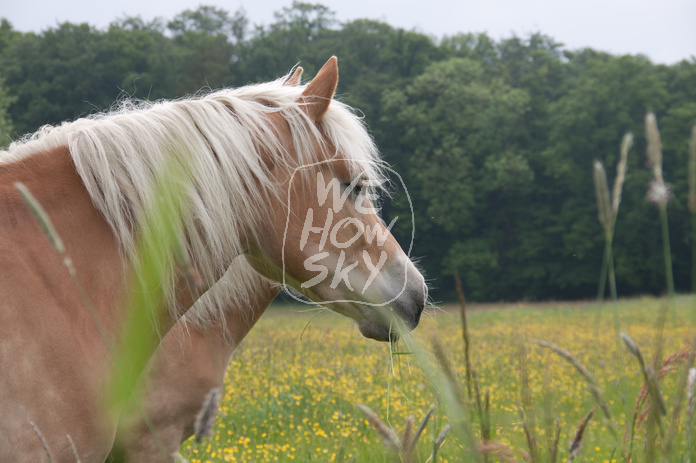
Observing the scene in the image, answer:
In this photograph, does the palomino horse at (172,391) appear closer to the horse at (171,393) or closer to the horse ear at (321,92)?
the horse at (171,393)

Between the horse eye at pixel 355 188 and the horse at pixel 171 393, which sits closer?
the horse eye at pixel 355 188

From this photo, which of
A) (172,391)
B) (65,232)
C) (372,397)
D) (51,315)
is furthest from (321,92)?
(372,397)

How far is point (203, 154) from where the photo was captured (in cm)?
242

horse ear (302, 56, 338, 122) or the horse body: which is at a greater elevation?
horse ear (302, 56, 338, 122)

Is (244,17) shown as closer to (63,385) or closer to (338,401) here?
(338,401)

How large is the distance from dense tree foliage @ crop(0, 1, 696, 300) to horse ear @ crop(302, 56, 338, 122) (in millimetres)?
32921

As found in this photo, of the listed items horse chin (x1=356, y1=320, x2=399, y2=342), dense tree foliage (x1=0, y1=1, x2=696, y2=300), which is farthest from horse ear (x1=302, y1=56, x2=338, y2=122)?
dense tree foliage (x1=0, y1=1, x2=696, y2=300)

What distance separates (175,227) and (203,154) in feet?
1.49

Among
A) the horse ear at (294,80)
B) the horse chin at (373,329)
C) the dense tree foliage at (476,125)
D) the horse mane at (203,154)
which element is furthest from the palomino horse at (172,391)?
the dense tree foliage at (476,125)

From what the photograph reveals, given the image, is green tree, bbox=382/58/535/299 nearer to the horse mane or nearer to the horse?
the horse

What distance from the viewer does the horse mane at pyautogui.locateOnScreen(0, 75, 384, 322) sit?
2.28 meters

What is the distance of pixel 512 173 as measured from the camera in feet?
135

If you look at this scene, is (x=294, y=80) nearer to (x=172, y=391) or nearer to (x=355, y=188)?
(x=355, y=188)

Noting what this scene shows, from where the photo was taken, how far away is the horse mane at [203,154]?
2.28 meters
